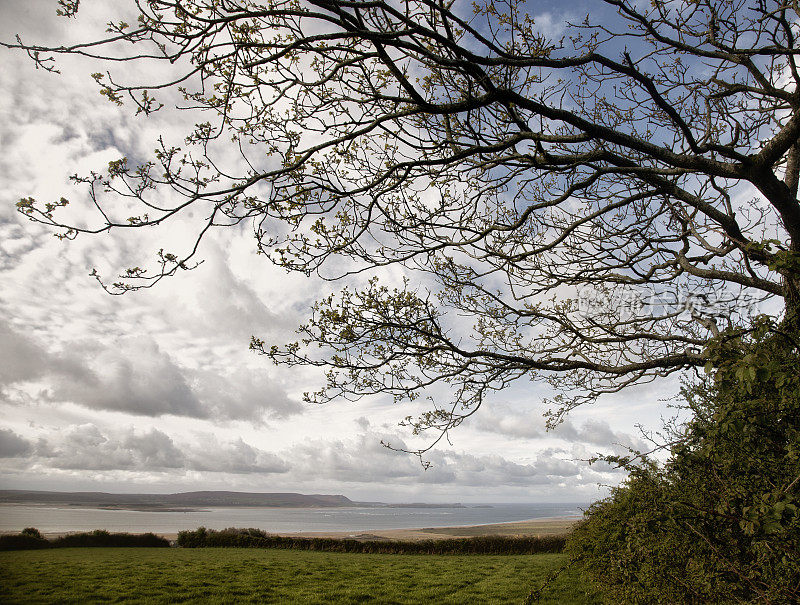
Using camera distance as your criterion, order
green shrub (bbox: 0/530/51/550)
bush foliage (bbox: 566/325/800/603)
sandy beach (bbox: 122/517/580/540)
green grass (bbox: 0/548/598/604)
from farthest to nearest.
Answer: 1. sandy beach (bbox: 122/517/580/540)
2. green shrub (bbox: 0/530/51/550)
3. green grass (bbox: 0/548/598/604)
4. bush foliage (bbox: 566/325/800/603)

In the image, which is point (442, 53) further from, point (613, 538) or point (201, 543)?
point (201, 543)

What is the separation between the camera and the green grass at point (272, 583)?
13.4m

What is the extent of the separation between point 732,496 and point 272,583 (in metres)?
16.5

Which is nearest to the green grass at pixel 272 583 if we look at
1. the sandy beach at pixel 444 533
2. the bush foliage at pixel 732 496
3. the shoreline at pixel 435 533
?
the bush foliage at pixel 732 496

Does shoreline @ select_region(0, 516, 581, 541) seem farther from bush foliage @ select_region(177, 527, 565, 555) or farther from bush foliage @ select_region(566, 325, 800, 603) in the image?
bush foliage @ select_region(566, 325, 800, 603)

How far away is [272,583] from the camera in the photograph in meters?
16.0

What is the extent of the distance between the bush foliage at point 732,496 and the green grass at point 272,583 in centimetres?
645

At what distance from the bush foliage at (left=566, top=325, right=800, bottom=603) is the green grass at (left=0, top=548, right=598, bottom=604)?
254 inches

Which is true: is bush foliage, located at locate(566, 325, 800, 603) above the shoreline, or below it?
above

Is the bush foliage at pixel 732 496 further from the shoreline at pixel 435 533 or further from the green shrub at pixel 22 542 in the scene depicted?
the green shrub at pixel 22 542

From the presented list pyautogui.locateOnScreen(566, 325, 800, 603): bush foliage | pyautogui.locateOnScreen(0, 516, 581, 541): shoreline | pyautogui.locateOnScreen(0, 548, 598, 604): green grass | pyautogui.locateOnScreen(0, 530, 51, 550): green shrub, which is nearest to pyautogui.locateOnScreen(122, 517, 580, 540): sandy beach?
pyautogui.locateOnScreen(0, 516, 581, 541): shoreline

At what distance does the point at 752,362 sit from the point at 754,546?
79.7 inches

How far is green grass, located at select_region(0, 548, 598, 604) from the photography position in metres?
13.4

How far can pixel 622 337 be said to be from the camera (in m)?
8.50
